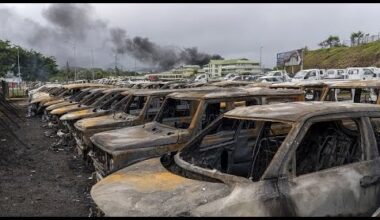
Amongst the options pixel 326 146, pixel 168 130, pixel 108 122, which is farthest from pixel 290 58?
pixel 326 146

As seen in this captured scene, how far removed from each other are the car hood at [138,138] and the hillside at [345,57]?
46151mm

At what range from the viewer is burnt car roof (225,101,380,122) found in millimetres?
3977

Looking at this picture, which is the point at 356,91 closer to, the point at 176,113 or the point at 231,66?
the point at 176,113

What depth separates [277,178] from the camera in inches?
138

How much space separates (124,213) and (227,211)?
81 cm

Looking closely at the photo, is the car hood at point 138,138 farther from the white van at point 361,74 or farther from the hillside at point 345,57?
the hillside at point 345,57

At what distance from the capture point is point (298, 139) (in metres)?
3.71

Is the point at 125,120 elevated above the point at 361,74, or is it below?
below

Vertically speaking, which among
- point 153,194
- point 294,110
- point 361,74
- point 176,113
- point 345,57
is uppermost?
point 345,57

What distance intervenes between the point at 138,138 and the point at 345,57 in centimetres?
5396

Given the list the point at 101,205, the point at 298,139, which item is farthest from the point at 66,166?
the point at 298,139

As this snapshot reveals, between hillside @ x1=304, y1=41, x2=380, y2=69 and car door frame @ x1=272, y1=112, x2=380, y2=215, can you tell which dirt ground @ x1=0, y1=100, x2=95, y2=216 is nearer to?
car door frame @ x1=272, y1=112, x2=380, y2=215

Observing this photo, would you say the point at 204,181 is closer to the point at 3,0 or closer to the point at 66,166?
the point at 3,0

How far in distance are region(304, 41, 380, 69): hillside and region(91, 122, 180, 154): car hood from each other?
4615 cm
